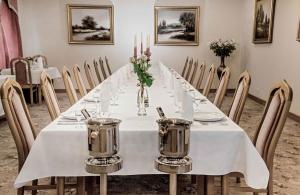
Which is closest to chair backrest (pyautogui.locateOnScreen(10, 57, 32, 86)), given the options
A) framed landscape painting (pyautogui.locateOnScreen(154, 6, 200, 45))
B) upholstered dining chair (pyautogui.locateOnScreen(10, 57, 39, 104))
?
upholstered dining chair (pyautogui.locateOnScreen(10, 57, 39, 104))

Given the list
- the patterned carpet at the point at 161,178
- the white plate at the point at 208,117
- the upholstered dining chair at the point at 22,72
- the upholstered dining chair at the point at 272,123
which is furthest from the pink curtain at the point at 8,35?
the upholstered dining chair at the point at 272,123

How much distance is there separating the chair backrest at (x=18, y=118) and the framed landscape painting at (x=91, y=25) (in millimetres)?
6230

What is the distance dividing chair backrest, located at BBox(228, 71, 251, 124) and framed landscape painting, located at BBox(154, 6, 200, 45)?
5.62 metres

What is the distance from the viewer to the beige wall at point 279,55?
5395 millimetres

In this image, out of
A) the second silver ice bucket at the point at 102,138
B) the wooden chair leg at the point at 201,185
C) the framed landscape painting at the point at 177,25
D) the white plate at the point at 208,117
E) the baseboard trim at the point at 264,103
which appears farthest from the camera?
the framed landscape painting at the point at 177,25

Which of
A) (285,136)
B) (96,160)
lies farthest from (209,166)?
(285,136)

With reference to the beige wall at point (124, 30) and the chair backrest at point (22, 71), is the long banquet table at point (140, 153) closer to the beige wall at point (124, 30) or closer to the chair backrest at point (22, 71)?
the chair backrest at point (22, 71)

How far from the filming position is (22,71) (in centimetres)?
636

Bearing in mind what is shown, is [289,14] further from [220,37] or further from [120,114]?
[120,114]

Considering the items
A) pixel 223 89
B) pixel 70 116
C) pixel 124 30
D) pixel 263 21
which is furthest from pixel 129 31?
pixel 70 116

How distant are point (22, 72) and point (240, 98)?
4986mm

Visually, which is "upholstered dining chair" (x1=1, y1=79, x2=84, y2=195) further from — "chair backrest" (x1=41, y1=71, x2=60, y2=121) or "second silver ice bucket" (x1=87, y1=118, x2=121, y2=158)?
"second silver ice bucket" (x1=87, y1=118, x2=121, y2=158)

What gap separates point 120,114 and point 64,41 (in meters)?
6.40

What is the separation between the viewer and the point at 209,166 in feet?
6.17
